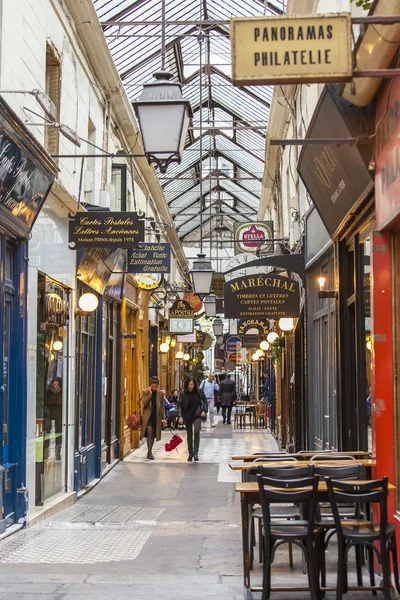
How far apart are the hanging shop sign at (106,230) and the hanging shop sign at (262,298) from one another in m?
2.85

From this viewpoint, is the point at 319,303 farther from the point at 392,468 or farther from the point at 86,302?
the point at 392,468

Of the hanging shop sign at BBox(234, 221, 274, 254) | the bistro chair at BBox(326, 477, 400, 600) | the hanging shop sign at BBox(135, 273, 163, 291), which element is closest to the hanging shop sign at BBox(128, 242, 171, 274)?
the hanging shop sign at BBox(135, 273, 163, 291)

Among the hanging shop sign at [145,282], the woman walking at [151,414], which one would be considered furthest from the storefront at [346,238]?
the hanging shop sign at [145,282]

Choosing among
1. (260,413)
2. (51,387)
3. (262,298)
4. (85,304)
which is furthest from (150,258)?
(260,413)

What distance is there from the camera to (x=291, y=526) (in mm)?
6465

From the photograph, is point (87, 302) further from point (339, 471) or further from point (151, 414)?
point (339, 471)

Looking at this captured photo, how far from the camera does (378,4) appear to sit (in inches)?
249

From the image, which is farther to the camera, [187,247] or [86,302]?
[187,247]

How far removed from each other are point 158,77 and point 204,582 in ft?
15.8

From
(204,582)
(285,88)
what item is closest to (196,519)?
(204,582)

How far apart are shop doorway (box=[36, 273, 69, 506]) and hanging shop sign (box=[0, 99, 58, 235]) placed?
1.37 meters

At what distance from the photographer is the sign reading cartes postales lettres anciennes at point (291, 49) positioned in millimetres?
4941

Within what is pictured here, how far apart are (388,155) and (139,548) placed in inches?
189

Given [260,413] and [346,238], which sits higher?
[346,238]
